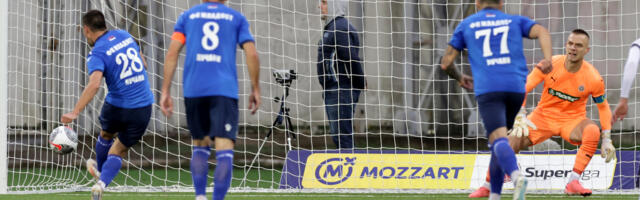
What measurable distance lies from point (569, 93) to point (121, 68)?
4.13 meters

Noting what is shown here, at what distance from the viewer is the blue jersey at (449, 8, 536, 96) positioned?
20.9 feet

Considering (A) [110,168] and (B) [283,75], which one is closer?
(A) [110,168]

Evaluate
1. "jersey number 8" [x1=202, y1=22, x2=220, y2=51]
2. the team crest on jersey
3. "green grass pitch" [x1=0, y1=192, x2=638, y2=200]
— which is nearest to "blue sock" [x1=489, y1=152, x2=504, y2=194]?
"green grass pitch" [x1=0, y1=192, x2=638, y2=200]

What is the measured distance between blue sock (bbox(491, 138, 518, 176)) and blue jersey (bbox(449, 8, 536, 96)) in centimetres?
36

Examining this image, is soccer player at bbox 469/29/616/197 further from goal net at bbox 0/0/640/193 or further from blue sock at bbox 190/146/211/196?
blue sock at bbox 190/146/211/196

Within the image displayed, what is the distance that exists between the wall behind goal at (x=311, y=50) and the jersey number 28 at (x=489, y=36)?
16.4 ft

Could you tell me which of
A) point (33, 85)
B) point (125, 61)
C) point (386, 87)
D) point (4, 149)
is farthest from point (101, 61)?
point (386, 87)

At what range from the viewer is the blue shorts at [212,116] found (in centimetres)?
586

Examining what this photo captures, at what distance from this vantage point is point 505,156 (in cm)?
626

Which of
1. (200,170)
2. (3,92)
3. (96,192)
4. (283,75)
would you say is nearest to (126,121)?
(96,192)

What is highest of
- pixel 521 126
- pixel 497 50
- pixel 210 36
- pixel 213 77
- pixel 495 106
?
pixel 210 36

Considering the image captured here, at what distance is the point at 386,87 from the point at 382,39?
2.42ft

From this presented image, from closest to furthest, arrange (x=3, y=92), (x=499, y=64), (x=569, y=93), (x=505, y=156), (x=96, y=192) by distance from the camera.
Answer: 1. (x=505, y=156)
2. (x=499, y=64)
3. (x=96, y=192)
4. (x=569, y=93)
5. (x=3, y=92)

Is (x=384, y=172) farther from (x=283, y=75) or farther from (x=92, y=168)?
(x=92, y=168)
